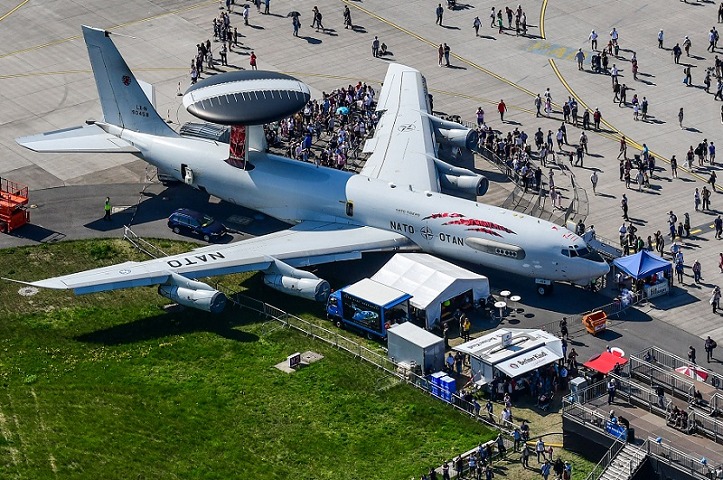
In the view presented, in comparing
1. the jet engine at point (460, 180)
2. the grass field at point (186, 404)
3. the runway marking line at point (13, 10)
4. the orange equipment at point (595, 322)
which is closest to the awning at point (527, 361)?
the grass field at point (186, 404)

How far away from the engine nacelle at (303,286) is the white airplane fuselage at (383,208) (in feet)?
28.7

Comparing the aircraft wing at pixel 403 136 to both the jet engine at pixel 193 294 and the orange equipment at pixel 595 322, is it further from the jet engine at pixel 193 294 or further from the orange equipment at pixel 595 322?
the jet engine at pixel 193 294

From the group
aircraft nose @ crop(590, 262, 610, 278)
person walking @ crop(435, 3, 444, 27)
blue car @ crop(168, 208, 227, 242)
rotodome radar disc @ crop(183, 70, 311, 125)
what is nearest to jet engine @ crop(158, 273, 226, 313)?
blue car @ crop(168, 208, 227, 242)

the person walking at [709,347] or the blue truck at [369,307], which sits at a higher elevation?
the blue truck at [369,307]

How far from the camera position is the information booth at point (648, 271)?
4190 inches

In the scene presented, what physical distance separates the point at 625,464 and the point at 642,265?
2237cm

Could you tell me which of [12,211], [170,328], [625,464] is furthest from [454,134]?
[625,464]

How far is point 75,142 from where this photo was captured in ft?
387

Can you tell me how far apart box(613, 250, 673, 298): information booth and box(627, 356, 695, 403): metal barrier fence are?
12.5 m

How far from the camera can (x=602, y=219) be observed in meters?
118

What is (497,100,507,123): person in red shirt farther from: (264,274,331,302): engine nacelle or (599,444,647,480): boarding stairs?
(599,444,647,480): boarding stairs

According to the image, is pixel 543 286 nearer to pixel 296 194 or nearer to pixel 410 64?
pixel 296 194

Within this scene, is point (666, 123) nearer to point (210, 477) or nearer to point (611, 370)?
point (611, 370)

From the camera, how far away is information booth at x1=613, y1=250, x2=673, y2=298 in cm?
10644
